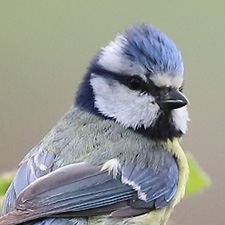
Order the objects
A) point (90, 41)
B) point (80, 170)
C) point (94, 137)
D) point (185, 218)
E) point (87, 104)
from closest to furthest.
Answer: point (80, 170) < point (94, 137) < point (87, 104) < point (185, 218) < point (90, 41)

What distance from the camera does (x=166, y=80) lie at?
1575mm

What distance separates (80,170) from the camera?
146 centimetres

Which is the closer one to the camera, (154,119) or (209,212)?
(154,119)

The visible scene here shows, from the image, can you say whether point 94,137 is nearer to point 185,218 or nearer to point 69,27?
point 185,218

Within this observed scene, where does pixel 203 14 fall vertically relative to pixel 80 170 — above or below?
above

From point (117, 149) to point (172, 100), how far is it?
156 millimetres

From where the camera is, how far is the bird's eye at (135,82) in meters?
1.60

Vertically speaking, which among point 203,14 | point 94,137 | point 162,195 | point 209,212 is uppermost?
point 203,14

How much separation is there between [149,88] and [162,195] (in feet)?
0.75

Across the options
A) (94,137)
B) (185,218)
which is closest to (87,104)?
(94,137)

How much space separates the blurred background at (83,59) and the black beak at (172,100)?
626 mm

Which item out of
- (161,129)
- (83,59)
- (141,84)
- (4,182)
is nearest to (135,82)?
(141,84)

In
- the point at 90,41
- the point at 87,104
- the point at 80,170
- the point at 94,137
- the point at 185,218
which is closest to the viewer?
the point at 80,170

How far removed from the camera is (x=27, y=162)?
1562 mm
